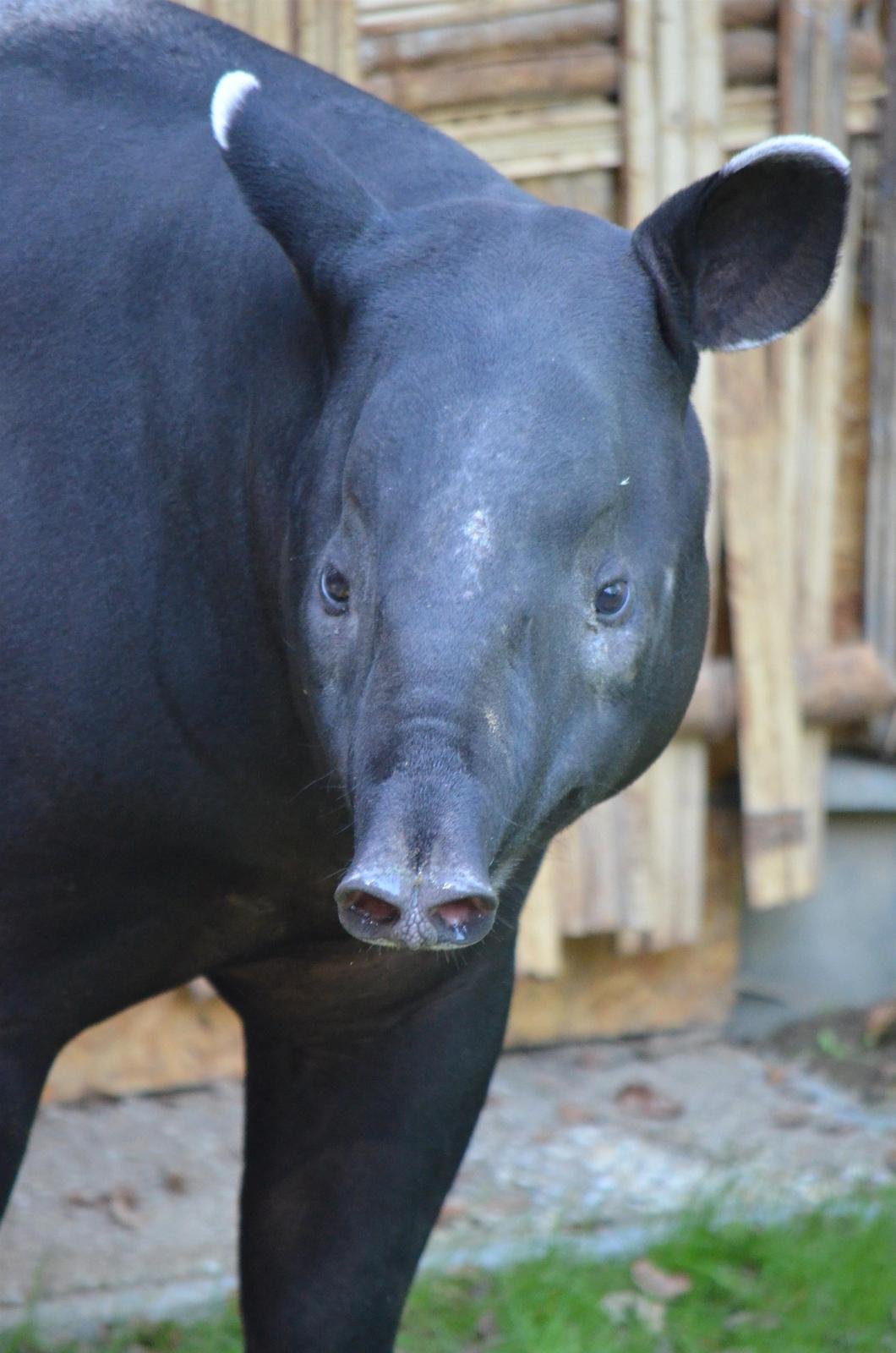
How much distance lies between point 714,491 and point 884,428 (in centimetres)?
50

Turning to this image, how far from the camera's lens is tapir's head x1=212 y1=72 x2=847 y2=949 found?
2035 millimetres

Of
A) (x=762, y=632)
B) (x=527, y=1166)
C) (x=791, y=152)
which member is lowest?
(x=527, y=1166)

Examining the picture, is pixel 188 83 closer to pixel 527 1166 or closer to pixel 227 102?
pixel 227 102

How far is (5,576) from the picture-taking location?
2475mm

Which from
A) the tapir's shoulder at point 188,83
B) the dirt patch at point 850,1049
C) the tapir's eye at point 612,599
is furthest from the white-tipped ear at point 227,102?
the dirt patch at point 850,1049

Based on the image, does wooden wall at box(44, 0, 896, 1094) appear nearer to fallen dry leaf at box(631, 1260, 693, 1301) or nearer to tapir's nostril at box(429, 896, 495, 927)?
fallen dry leaf at box(631, 1260, 693, 1301)

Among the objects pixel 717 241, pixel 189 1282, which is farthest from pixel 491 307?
pixel 189 1282

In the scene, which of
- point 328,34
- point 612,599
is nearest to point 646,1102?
point 328,34

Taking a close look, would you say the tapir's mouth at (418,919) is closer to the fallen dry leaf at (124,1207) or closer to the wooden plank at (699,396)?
the fallen dry leaf at (124,1207)

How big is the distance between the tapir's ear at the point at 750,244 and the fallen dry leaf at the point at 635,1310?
2136mm

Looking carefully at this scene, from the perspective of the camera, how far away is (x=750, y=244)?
8.31 feet

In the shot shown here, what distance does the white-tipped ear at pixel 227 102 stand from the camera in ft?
7.95

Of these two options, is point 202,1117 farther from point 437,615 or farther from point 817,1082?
point 437,615

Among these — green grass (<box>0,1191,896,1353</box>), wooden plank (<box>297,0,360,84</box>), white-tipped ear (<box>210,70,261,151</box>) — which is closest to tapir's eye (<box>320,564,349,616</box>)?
white-tipped ear (<box>210,70,261,151</box>)
